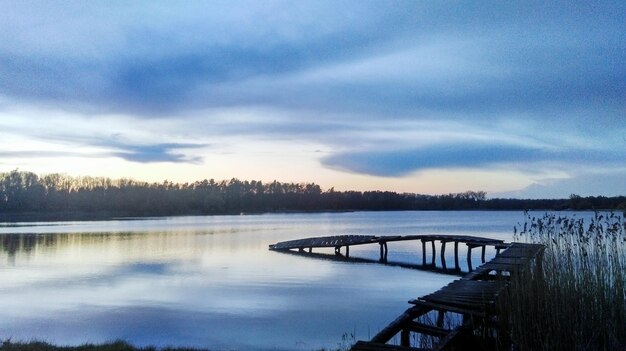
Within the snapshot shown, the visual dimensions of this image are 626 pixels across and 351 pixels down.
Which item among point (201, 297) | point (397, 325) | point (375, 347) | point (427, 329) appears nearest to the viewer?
point (375, 347)

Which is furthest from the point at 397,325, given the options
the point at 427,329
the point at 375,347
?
the point at 375,347

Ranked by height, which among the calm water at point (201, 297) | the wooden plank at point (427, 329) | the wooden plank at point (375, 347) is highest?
the wooden plank at point (375, 347)

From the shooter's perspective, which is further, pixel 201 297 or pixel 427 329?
pixel 201 297

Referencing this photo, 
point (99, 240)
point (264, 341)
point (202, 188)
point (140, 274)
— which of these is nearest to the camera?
point (264, 341)

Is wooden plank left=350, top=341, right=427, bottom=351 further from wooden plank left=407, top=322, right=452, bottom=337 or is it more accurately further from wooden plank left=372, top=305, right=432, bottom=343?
wooden plank left=407, top=322, right=452, bottom=337

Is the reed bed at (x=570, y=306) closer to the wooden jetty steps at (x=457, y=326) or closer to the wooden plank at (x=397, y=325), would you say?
the wooden jetty steps at (x=457, y=326)

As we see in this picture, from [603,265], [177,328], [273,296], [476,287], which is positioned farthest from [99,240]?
[603,265]

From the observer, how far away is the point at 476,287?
1034 cm

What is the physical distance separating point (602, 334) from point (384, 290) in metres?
11.1

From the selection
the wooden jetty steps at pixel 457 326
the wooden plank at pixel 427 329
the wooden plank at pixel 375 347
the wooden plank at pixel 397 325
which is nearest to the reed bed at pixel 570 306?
the wooden jetty steps at pixel 457 326

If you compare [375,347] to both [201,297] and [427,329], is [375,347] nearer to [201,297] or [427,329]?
[427,329]

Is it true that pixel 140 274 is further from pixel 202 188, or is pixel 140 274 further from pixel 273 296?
pixel 202 188

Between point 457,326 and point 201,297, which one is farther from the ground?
point 457,326

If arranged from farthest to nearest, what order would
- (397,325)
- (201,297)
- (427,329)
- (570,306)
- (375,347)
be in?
(201,297), (427,329), (397,325), (570,306), (375,347)
